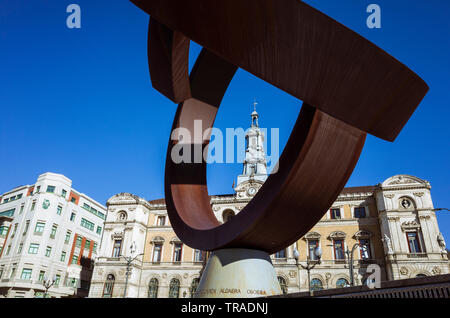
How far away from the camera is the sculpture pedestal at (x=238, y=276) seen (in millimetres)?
8031

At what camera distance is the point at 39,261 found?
34125 millimetres

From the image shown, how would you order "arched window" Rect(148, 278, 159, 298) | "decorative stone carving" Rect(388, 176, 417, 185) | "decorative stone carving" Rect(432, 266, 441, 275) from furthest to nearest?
"arched window" Rect(148, 278, 159, 298)
"decorative stone carving" Rect(388, 176, 417, 185)
"decorative stone carving" Rect(432, 266, 441, 275)

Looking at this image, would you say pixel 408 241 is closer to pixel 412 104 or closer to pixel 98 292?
pixel 412 104

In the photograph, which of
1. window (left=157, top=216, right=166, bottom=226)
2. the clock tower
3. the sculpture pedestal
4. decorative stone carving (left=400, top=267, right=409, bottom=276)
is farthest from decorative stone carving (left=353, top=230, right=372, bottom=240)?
the sculpture pedestal

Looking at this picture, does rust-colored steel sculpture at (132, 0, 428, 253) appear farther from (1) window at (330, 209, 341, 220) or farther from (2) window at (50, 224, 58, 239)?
(2) window at (50, 224, 58, 239)

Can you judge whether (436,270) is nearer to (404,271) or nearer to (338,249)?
(404,271)

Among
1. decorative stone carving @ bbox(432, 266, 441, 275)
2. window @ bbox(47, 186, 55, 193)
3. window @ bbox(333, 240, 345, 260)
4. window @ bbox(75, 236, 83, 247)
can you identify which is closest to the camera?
decorative stone carving @ bbox(432, 266, 441, 275)

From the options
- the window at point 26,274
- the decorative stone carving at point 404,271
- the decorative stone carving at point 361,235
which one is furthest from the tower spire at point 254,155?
the window at point 26,274

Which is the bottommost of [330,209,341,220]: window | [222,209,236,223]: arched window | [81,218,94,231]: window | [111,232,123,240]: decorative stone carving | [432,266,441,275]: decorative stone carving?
[432,266,441,275]: decorative stone carving

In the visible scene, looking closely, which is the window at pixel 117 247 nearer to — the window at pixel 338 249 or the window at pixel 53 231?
the window at pixel 53 231

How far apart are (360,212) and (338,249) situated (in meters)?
4.31

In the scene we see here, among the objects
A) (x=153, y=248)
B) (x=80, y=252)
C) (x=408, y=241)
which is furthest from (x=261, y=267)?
(x=80, y=252)

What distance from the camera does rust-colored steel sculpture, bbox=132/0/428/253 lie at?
16.6 feet
